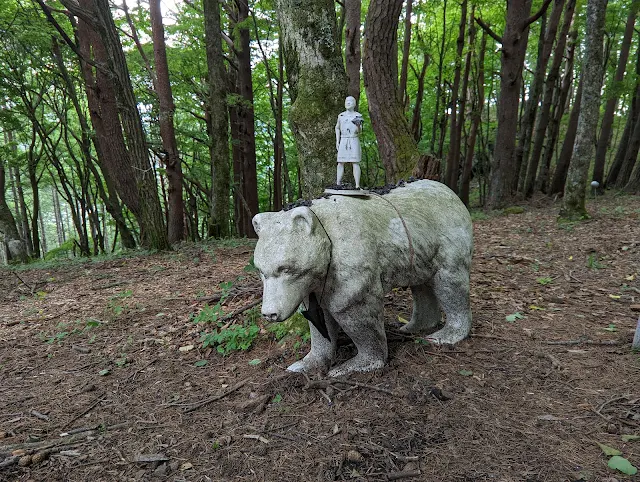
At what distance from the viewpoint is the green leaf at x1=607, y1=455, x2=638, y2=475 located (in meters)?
1.99

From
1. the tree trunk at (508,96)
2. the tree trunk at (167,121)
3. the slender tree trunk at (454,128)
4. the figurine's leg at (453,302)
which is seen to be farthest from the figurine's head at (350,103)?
the slender tree trunk at (454,128)

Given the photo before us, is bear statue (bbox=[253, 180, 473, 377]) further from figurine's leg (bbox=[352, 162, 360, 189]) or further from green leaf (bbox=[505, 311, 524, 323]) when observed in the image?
green leaf (bbox=[505, 311, 524, 323])

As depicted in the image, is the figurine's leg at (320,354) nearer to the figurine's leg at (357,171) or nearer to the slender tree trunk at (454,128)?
the figurine's leg at (357,171)

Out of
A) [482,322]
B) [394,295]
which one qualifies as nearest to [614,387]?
[482,322]

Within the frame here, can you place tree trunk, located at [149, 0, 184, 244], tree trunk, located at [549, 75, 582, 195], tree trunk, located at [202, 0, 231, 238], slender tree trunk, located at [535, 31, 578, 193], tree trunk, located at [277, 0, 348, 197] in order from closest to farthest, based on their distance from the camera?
1. tree trunk, located at [277, 0, 348, 197]
2. tree trunk, located at [149, 0, 184, 244]
3. tree trunk, located at [202, 0, 231, 238]
4. tree trunk, located at [549, 75, 582, 195]
5. slender tree trunk, located at [535, 31, 578, 193]

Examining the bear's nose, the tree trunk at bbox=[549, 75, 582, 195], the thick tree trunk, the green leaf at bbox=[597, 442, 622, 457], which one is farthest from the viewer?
the tree trunk at bbox=[549, 75, 582, 195]

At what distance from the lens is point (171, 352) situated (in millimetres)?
4023

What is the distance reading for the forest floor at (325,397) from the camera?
2.26 m

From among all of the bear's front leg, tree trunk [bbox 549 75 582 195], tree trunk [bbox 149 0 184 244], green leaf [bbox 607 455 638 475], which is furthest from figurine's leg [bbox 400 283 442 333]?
tree trunk [bbox 549 75 582 195]

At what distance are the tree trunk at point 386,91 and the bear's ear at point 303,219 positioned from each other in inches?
127

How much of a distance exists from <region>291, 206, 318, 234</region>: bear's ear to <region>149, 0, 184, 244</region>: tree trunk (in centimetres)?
815

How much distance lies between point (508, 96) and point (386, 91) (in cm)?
767

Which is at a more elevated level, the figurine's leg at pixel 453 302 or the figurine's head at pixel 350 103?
the figurine's head at pixel 350 103

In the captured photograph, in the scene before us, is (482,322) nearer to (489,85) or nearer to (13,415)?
(13,415)
